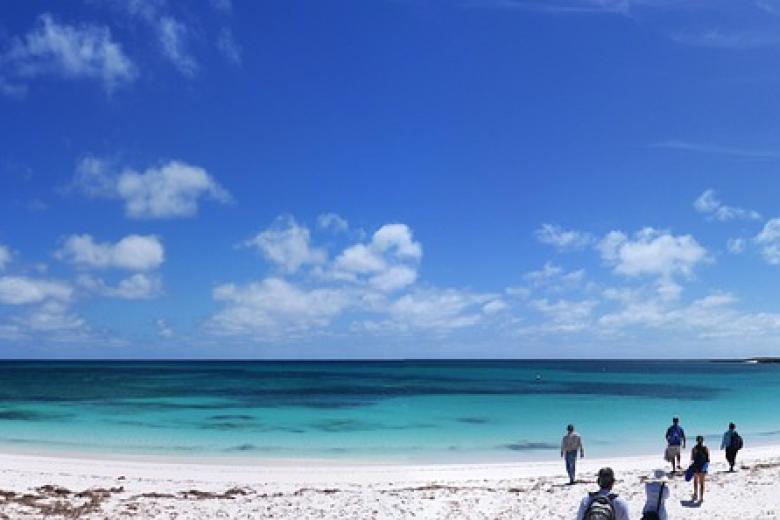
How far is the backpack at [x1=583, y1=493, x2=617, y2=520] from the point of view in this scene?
7.11 metres

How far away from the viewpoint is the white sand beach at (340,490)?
15.2 m

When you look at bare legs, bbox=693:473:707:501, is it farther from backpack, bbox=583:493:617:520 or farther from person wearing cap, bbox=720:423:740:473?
backpack, bbox=583:493:617:520

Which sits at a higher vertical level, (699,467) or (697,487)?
(699,467)

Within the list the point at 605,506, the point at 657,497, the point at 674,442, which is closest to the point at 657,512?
the point at 657,497

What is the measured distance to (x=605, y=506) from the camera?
7184 millimetres

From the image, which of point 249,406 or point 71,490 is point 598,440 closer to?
point 71,490

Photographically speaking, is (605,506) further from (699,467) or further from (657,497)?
(699,467)

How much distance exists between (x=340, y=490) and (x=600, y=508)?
1208 centimetres

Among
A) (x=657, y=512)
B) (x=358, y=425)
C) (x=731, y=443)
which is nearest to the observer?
(x=657, y=512)

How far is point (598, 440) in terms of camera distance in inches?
1297

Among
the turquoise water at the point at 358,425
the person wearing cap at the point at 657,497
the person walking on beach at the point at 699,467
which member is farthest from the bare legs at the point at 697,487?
the turquoise water at the point at 358,425

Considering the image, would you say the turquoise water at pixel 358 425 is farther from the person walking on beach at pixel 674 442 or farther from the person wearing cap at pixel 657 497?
the person wearing cap at pixel 657 497

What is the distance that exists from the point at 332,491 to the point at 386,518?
3567 mm

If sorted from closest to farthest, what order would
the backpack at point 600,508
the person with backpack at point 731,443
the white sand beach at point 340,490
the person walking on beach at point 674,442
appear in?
the backpack at point 600,508 → the white sand beach at point 340,490 → the person walking on beach at point 674,442 → the person with backpack at point 731,443
